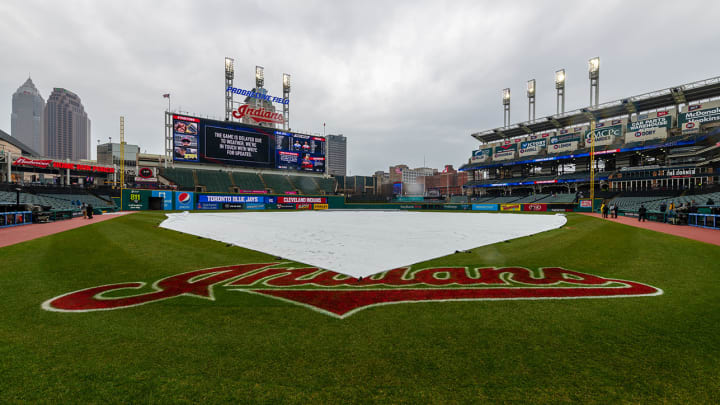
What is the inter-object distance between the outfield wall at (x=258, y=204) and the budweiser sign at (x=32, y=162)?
43.3 ft

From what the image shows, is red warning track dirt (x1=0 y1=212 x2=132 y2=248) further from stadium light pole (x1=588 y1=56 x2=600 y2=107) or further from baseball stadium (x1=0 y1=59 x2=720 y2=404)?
stadium light pole (x1=588 y1=56 x2=600 y2=107)

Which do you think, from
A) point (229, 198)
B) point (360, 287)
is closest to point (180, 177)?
point (229, 198)

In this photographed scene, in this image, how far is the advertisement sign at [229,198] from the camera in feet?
140

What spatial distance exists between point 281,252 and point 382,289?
4627 millimetres

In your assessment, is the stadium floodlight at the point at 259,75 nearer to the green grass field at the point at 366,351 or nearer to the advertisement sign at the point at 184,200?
the advertisement sign at the point at 184,200

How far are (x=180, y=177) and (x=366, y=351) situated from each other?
173ft

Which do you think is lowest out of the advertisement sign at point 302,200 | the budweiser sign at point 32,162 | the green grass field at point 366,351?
the green grass field at point 366,351

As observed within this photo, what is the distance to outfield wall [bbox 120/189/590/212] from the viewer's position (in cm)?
3778

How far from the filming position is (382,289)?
5047 millimetres

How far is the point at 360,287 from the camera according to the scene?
517 centimetres

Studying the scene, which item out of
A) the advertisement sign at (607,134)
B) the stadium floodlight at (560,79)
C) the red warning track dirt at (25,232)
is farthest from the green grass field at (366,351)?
the stadium floodlight at (560,79)

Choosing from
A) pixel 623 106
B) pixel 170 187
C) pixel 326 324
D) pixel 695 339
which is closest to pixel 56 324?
pixel 326 324

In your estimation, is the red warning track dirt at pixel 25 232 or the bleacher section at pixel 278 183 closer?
the red warning track dirt at pixel 25 232

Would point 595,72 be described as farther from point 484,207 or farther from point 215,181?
point 215,181
